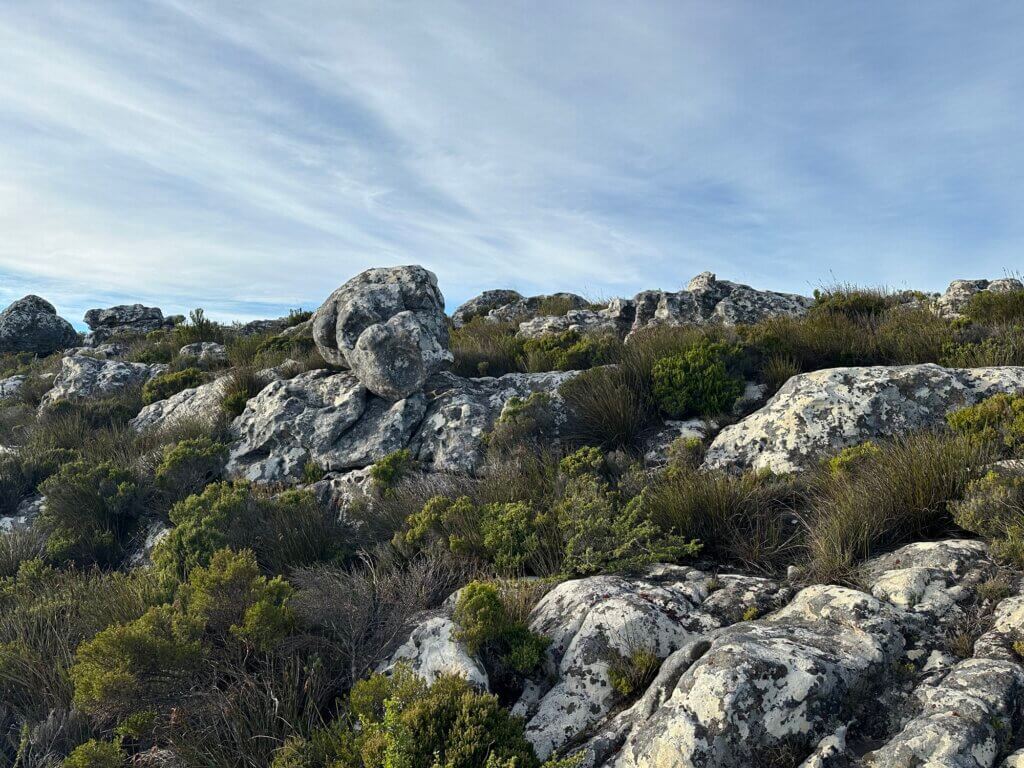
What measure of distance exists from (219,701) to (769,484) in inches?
176

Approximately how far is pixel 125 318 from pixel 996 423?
84.1 feet

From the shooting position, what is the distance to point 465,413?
24.2ft

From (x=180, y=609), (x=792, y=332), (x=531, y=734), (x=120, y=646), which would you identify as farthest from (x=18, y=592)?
(x=792, y=332)

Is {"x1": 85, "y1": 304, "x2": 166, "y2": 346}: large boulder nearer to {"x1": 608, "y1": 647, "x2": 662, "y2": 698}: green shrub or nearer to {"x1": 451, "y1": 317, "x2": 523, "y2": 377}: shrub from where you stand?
{"x1": 451, "y1": 317, "x2": 523, "y2": 377}: shrub

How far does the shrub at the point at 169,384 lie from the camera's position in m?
10.6

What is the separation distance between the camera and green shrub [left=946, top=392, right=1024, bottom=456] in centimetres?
469

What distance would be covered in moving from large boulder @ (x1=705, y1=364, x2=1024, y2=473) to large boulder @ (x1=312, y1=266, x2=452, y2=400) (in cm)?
409

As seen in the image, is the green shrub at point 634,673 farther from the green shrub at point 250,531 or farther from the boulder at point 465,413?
the boulder at point 465,413

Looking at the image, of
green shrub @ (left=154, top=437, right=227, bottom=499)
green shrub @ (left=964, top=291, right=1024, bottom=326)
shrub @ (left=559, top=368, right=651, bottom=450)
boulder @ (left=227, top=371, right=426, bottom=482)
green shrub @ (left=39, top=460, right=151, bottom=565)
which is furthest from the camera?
green shrub @ (left=964, top=291, right=1024, bottom=326)

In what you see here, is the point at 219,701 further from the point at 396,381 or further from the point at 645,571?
the point at 396,381

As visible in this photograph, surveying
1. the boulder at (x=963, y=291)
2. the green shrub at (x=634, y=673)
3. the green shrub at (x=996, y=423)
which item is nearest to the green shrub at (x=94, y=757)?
the green shrub at (x=634, y=673)

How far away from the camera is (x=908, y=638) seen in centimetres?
305

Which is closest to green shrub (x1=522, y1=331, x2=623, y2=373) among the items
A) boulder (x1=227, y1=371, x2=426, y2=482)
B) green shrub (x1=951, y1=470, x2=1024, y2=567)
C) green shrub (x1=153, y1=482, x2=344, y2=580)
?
boulder (x1=227, y1=371, x2=426, y2=482)

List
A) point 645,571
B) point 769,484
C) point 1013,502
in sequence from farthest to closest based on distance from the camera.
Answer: point 769,484
point 645,571
point 1013,502
